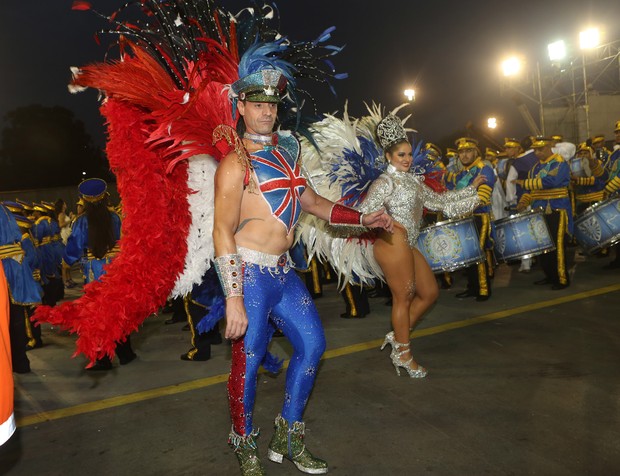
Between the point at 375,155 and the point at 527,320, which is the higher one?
the point at 375,155

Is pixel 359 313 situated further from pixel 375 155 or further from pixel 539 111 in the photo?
pixel 539 111

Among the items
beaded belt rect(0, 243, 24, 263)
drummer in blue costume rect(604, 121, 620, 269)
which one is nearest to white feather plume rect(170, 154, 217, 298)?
beaded belt rect(0, 243, 24, 263)

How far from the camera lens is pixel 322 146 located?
4.42 metres

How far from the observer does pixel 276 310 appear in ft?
9.01

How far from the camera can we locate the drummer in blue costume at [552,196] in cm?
679

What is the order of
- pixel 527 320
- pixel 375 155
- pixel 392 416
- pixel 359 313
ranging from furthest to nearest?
pixel 359 313 → pixel 527 320 → pixel 375 155 → pixel 392 416

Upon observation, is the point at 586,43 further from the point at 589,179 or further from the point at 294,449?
the point at 294,449

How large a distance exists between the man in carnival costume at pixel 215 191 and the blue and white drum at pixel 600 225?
474cm

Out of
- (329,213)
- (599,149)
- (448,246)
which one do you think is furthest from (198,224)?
(599,149)

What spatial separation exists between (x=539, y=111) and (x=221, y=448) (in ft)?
63.6

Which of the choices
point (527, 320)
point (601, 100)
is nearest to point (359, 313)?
point (527, 320)

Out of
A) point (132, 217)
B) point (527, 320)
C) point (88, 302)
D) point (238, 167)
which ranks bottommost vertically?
point (527, 320)

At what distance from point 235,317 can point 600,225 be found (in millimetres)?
5827

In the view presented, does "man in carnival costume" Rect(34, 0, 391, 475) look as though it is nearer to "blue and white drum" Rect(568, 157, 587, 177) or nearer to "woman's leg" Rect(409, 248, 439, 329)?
"woman's leg" Rect(409, 248, 439, 329)
